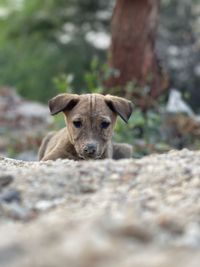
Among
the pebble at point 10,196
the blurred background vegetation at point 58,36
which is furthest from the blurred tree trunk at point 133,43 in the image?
the pebble at point 10,196

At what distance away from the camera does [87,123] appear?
855 cm

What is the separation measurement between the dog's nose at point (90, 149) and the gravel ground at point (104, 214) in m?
1.19

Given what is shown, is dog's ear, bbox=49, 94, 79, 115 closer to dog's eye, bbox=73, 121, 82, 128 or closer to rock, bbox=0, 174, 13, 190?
dog's eye, bbox=73, 121, 82, 128

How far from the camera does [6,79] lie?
22.1m

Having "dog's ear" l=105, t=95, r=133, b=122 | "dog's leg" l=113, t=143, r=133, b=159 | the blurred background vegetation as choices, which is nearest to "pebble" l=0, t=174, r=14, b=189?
"dog's ear" l=105, t=95, r=133, b=122

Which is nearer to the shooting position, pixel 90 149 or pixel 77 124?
pixel 90 149

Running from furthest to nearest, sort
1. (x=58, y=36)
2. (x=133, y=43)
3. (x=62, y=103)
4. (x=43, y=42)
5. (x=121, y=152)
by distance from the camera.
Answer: (x=43, y=42) < (x=58, y=36) < (x=133, y=43) < (x=121, y=152) < (x=62, y=103)

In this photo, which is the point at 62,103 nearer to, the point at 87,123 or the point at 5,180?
the point at 87,123

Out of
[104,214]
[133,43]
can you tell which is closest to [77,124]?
[104,214]

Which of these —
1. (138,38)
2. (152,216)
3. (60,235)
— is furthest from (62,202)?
(138,38)

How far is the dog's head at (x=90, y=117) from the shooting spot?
8.36 meters

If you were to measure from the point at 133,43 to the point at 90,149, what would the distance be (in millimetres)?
6378

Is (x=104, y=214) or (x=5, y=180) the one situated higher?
(x=5, y=180)

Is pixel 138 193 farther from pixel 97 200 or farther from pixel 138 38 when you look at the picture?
pixel 138 38
